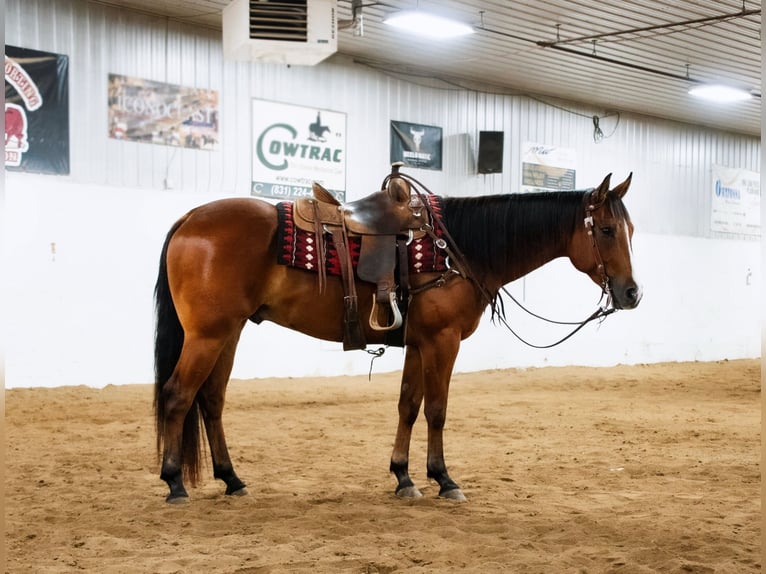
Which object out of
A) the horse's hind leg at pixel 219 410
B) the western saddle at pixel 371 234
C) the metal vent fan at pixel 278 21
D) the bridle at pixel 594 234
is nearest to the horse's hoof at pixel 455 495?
the western saddle at pixel 371 234

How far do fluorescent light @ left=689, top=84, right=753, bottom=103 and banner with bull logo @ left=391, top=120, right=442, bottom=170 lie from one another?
4.26 m

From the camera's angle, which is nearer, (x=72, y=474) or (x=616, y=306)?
(x=616, y=306)

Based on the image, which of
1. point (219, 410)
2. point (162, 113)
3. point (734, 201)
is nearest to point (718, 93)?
point (734, 201)

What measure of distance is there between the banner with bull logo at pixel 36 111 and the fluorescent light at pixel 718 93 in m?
9.01

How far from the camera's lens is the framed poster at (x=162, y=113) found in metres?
8.18

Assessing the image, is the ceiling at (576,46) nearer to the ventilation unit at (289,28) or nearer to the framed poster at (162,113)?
the framed poster at (162,113)

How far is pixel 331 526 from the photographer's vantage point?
3.33 m

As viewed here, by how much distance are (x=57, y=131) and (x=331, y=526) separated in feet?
19.1

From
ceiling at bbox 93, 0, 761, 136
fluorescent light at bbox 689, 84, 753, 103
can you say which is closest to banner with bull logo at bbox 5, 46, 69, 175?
ceiling at bbox 93, 0, 761, 136

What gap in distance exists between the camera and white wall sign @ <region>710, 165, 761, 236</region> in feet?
50.0

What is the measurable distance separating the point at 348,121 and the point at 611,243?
6.66 meters

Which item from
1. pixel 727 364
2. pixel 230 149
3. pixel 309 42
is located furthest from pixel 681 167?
pixel 309 42

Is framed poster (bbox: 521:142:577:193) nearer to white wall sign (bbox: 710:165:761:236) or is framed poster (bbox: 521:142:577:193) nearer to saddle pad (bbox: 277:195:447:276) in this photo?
white wall sign (bbox: 710:165:761:236)

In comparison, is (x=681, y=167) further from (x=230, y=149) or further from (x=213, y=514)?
(x=213, y=514)
